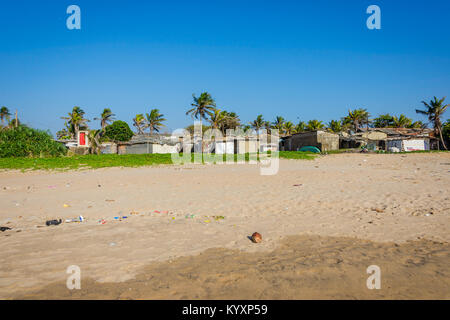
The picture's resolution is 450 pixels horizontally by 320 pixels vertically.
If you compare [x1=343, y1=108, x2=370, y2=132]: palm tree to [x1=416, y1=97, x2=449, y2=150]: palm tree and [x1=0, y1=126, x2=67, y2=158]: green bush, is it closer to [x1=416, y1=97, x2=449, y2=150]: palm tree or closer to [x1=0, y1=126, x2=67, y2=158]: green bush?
[x1=416, y1=97, x2=449, y2=150]: palm tree

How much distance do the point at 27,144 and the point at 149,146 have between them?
13.6 m

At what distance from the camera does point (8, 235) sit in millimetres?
4648

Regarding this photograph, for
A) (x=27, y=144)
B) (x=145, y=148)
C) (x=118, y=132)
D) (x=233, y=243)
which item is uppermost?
(x=118, y=132)

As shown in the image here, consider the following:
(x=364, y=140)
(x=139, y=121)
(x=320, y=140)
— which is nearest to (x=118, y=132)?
(x=139, y=121)

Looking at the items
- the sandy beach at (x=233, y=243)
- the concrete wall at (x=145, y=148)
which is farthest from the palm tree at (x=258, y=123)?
the sandy beach at (x=233, y=243)

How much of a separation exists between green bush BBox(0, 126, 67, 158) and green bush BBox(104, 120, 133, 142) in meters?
25.7

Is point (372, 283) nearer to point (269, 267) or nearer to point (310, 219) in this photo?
point (269, 267)

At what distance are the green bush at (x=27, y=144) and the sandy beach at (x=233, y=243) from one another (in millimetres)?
15232

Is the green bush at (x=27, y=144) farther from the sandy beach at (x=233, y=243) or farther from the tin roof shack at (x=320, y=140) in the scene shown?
the tin roof shack at (x=320, y=140)

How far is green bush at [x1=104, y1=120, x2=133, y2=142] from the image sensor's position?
4884 cm

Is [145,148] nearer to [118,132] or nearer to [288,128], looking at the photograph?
[118,132]

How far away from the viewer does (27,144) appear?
21.8 metres
